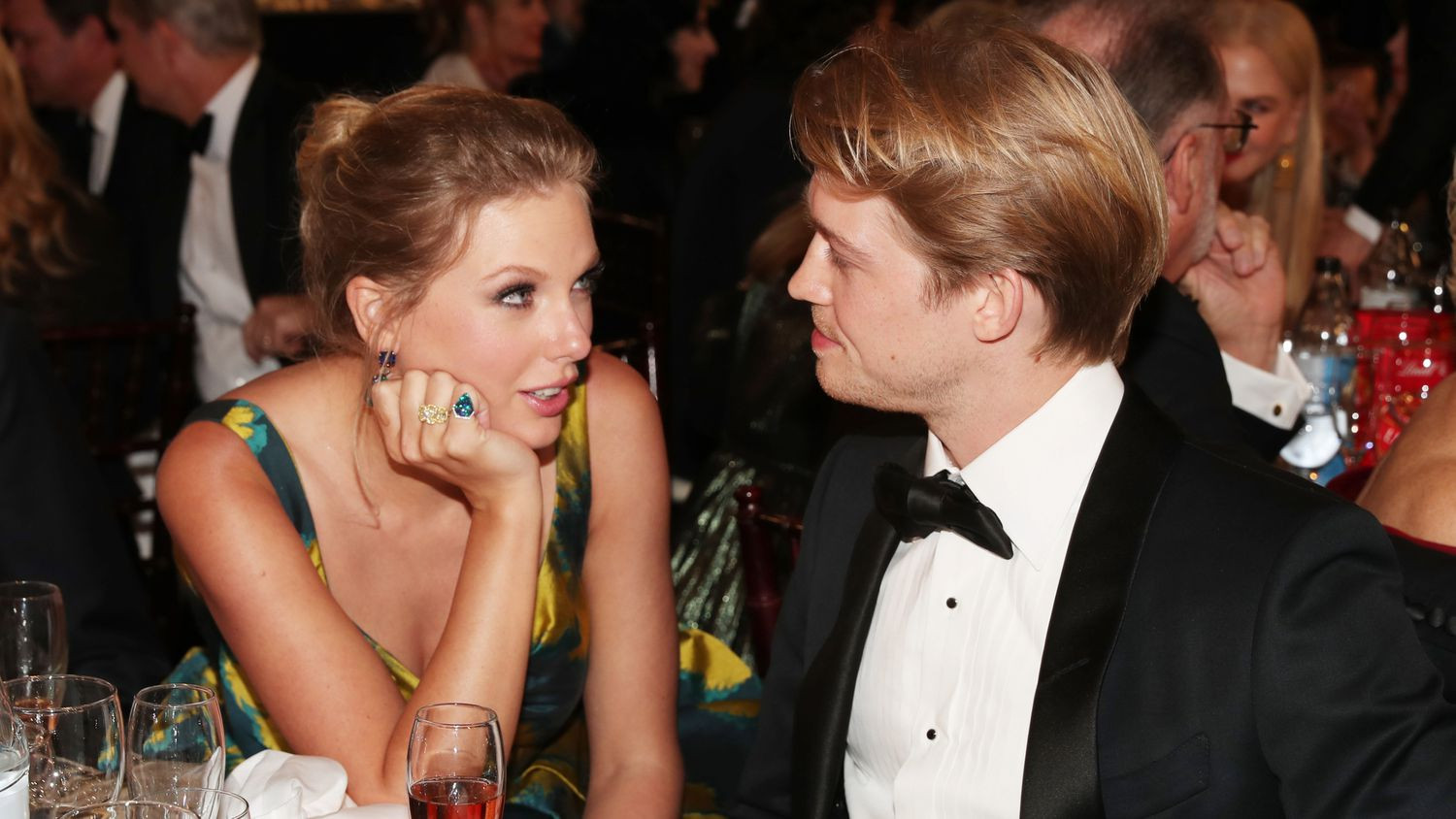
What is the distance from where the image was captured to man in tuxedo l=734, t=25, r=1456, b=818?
1419 mm

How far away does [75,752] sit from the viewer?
1.37 meters

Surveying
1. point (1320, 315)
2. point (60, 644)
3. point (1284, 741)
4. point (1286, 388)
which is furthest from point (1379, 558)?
point (1320, 315)

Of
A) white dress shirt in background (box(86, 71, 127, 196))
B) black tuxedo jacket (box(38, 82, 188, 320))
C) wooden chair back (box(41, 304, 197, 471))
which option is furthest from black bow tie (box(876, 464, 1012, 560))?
white dress shirt in background (box(86, 71, 127, 196))

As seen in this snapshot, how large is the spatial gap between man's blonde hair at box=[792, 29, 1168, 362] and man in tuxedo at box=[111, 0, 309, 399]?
9.87 ft

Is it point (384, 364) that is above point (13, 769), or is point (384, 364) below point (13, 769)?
above

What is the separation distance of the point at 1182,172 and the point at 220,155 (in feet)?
10.1

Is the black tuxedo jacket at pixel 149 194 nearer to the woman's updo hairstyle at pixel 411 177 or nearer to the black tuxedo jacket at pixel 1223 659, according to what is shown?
the woman's updo hairstyle at pixel 411 177

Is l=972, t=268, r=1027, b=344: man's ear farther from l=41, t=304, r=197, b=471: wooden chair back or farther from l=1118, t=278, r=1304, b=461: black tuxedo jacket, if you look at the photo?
l=41, t=304, r=197, b=471: wooden chair back

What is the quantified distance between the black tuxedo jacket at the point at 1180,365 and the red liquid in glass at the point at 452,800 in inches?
52.7

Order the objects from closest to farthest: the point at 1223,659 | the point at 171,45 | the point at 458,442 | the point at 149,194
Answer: the point at 1223,659 < the point at 458,442 < the point at 171,45 < the point at 149,194

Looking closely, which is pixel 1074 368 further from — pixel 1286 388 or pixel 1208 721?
pixel 1286 388

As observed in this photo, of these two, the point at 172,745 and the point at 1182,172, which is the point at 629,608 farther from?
the point at 1182,172

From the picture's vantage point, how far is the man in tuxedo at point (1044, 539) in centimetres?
142

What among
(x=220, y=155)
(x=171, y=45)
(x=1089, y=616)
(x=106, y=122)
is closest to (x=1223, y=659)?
(x=1089, y=616)
